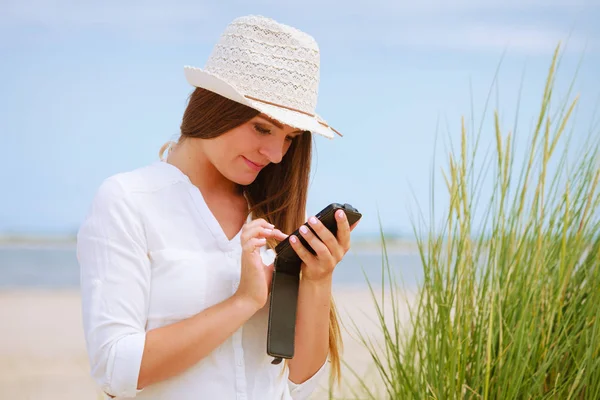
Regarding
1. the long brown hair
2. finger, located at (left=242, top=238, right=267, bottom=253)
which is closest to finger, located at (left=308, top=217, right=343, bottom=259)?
finger, located at (left=242, top=238, right=267, bottom=253)

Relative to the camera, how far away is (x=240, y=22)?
1811 millimetres

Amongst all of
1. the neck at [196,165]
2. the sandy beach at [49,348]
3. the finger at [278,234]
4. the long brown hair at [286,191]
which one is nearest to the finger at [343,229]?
the finger at [278,234]

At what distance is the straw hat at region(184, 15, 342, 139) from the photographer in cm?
175

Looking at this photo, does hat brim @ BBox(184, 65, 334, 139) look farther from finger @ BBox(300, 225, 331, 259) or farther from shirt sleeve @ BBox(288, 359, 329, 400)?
shirt sleeve @ BBox(288, 359, 329, 400)

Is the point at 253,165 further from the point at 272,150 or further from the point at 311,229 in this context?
the point at 311,229

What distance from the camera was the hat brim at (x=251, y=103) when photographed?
5.49 feet

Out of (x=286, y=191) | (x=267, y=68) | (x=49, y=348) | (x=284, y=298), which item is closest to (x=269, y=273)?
(x=284, y=298)

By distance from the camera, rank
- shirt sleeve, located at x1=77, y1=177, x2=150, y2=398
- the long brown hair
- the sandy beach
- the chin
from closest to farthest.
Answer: shirt sleeve, located at x1=77, y1=177, x2=150, y2=398 → the chin → the long brown hair → the sandy beach

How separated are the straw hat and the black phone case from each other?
0.84 feet

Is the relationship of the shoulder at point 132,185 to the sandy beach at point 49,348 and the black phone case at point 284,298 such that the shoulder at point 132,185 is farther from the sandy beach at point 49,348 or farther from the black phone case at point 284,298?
the sandy beach at point 49,348

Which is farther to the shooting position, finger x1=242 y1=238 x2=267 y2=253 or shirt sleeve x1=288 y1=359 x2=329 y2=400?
shirt sleeve x1=288 y1=359 x2=329 y2=400

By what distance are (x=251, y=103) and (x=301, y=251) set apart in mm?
327

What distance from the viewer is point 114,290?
60.8 inches

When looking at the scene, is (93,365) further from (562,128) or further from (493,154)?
→ (562,128)
